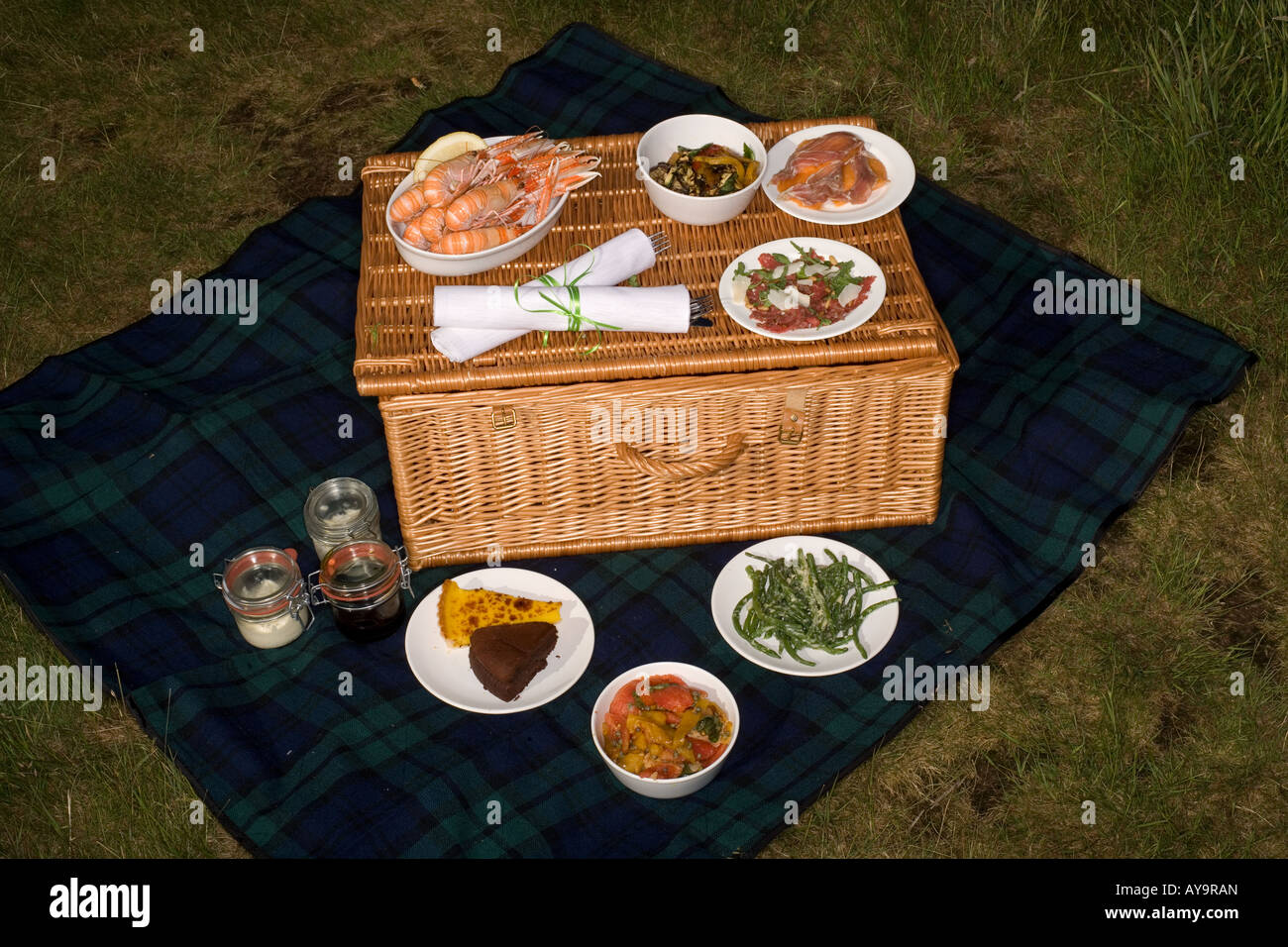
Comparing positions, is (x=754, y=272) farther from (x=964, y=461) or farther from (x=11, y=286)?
(x=11, y=286)

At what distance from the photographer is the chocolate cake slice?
382cm

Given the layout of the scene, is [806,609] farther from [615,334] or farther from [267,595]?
[267,595]

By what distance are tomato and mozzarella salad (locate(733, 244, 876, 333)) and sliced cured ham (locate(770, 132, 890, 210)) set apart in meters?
0.31

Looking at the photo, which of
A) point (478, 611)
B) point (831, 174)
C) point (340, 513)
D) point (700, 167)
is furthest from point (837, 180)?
point (340, 513)

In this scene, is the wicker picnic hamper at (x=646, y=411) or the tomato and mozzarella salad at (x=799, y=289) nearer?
the wicker picnic hamper at (x=646, y=411)

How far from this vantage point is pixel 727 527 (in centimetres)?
439

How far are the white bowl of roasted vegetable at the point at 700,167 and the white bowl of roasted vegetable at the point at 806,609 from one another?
1204 mm

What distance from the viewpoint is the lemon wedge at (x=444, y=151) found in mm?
4281

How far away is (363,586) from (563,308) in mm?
1106

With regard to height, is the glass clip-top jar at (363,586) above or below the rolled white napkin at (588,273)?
below

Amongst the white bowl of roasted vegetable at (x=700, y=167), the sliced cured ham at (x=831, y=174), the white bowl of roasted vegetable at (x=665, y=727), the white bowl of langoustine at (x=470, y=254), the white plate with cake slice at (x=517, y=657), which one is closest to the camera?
the white bowl of roasted vegetable at (x=665, y=727)

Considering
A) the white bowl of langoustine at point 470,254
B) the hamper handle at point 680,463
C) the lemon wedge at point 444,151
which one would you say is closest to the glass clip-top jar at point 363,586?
the hamper handle at point 680,463

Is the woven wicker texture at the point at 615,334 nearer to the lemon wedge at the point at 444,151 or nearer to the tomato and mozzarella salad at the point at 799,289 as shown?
the tomato and mozzarella salad at the point at 799,289

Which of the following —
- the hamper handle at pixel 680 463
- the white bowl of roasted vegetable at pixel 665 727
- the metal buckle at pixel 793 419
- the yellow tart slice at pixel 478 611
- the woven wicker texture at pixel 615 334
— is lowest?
the white bowl of roasted vegetable at pixel 665 727
